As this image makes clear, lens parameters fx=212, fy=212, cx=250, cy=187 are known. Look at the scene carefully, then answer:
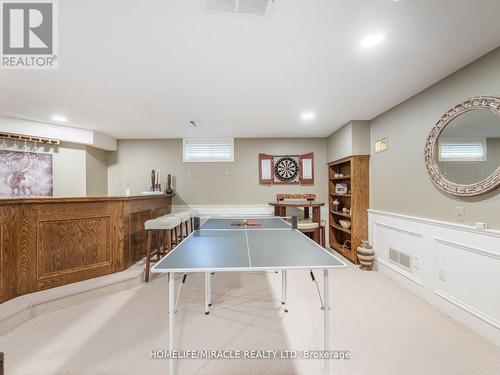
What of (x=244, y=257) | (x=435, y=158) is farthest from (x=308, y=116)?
(x=244, y=257)

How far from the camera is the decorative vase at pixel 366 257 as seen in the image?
3318 millimetres

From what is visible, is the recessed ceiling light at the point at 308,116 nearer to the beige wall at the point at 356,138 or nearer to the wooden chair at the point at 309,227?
the beige wall at the point at 356,138

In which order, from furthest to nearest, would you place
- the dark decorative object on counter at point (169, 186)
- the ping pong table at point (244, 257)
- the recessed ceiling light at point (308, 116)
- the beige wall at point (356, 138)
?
the dark decorative object on counter at point (169, 186) → the beige wall at point (356, 138) → the recessed ceiling light at point (308, 116) → the ping pong table at point (244, 257)

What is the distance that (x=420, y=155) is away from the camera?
254 cm

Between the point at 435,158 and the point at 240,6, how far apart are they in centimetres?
243

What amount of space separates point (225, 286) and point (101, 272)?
1.62 m

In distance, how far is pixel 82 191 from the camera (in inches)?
164

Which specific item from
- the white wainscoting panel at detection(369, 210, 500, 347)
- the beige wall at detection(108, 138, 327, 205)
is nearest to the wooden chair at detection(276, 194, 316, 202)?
the beige wall at detection(108, 138, 327, 205)

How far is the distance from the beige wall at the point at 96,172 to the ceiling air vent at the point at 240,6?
421cm

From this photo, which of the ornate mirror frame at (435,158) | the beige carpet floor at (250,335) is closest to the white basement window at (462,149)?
the ornate mirror frame at (435,158)

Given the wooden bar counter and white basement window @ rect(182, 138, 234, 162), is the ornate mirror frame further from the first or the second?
the wooden bar counter

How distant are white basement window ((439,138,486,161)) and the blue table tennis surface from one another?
1.70 m

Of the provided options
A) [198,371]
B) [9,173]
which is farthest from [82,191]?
[198,371]

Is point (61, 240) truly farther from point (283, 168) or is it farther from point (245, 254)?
point (283, 168)
